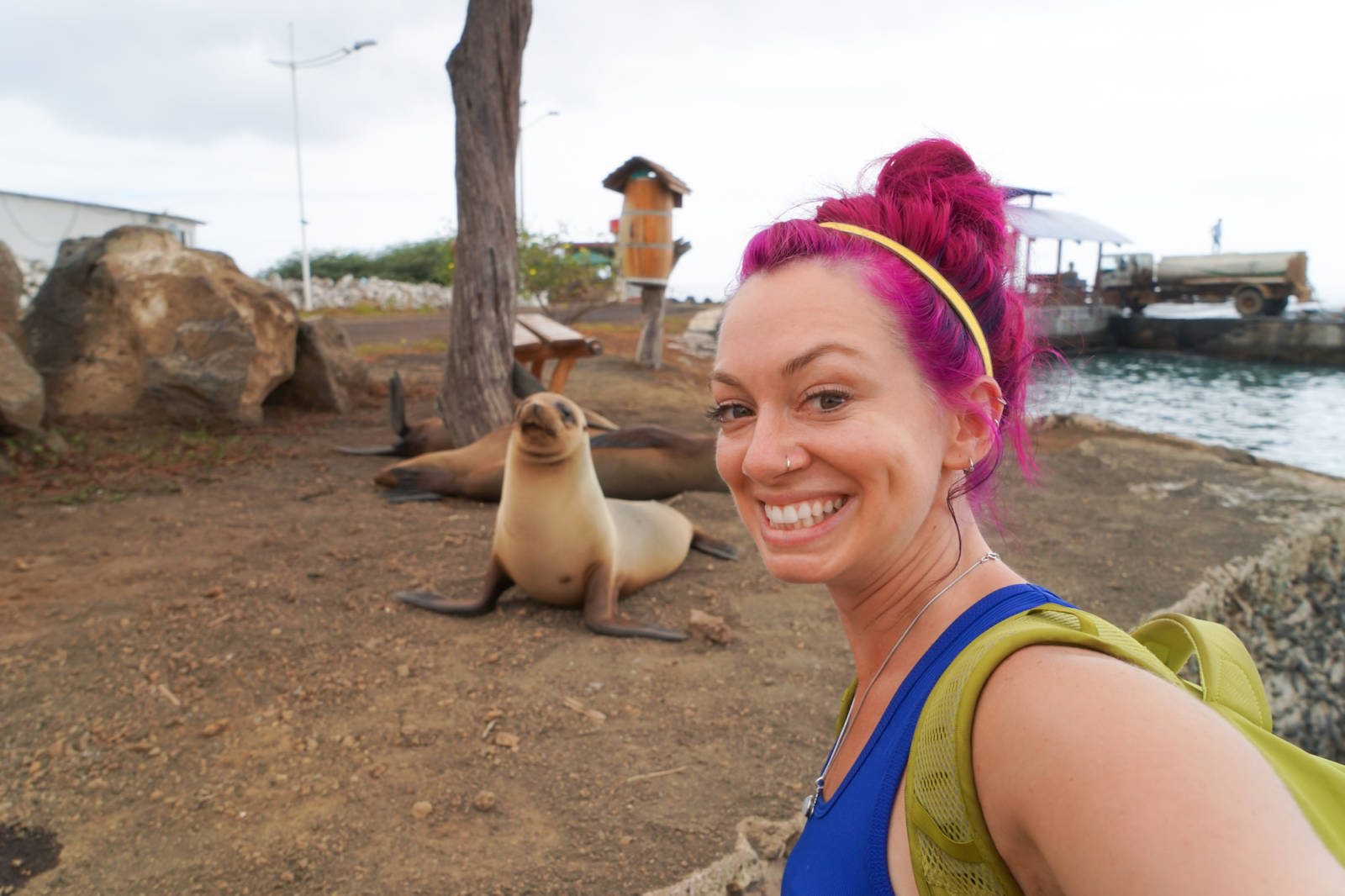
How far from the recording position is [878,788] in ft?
3.06

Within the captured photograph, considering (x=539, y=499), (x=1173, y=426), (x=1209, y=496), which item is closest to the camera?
(x=539, y=499)

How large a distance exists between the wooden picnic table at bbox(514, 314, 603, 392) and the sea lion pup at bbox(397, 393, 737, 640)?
3.94m

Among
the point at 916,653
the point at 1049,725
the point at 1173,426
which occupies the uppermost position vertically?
the point at 1049,725

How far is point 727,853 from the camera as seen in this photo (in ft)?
7.98

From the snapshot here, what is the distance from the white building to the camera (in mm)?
24781

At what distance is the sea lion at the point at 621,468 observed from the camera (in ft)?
21.2

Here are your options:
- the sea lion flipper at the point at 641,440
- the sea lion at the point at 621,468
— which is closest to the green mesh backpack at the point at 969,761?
the sea lion at the point at 621,468

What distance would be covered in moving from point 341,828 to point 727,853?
1105 mm

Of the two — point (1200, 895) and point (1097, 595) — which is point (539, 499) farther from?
point (1200, 895)

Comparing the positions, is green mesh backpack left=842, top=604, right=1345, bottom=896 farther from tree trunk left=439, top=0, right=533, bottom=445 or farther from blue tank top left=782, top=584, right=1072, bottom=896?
tree trunk left=439, top=0, right=533, bottom=445

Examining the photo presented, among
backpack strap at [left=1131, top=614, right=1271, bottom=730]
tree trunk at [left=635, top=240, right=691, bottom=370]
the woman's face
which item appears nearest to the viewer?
backpack strap at [left=1131, top=614, right=1271, bottom=730]

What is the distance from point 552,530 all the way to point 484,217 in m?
3.59

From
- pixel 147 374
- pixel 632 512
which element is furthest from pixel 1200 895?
pixel 147 374

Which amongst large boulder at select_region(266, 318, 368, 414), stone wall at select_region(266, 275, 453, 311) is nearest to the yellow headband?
large boulder at select_region(266, 318, 368, 414)
